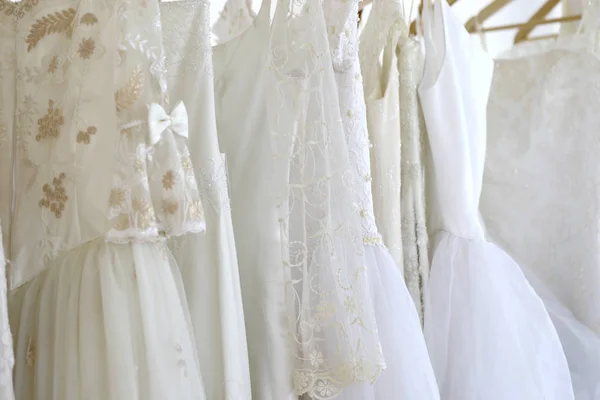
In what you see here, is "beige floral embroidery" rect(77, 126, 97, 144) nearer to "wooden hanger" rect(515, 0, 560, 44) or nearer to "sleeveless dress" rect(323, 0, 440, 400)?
"sleeveless dress" rect(323, 0, 440, 400)

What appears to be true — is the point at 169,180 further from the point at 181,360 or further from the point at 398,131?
the point at 398,131

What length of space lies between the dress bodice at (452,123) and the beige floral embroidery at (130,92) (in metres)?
0.55

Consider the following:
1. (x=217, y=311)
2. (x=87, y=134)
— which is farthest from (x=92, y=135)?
(x=217, y=311)

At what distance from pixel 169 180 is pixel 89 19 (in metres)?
0.20

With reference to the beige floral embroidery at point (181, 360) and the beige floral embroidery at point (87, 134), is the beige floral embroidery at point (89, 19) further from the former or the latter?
the beige floral embroidery at point (181, 360)

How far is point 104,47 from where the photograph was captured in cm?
64

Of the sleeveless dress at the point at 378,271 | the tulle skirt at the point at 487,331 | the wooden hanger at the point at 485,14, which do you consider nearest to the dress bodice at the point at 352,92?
the sleeveless dress at the point at 378,271

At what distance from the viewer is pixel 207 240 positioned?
67cm

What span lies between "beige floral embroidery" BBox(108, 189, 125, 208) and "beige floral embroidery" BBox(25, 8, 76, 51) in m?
0.21

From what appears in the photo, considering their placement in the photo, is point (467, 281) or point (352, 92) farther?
point (467, 281)

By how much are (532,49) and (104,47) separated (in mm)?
879

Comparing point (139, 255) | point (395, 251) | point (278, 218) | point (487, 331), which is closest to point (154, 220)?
point (139, 255)

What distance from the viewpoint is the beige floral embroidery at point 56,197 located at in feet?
2.14
